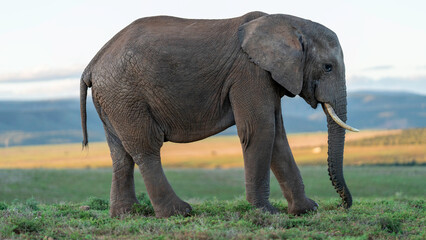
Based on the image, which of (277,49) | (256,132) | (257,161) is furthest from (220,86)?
(257,161)

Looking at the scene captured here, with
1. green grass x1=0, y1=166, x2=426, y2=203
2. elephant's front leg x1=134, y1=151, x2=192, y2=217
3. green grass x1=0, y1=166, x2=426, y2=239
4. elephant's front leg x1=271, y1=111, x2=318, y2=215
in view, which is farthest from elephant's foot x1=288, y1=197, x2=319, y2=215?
green grass x1=0, y1=166, x2=426, y2=203

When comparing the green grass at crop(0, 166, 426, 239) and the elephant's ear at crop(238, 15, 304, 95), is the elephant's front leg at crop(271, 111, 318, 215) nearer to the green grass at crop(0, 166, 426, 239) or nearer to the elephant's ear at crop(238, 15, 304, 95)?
the green grass at crop(0, 166, 426, 239)

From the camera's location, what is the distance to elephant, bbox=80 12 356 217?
1106 centimetres

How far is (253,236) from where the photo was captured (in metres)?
8.73

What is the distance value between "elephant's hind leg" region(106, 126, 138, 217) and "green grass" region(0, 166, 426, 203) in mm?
13841

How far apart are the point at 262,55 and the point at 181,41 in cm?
149

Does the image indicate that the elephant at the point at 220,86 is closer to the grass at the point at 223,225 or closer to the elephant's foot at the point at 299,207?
the elephant's foot at the point at 299,207

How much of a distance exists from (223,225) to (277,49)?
340 cm

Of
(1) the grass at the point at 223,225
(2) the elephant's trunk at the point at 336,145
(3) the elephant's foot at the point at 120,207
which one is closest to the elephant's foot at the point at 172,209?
(1) the grass at the point at 223,225

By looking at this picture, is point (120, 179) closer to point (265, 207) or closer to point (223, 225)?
point (265, 207)

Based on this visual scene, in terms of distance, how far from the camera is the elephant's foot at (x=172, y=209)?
37.1 ft

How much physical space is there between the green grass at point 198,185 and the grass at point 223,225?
14442 millimetres

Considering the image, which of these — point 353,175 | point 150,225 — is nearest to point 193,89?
point 150,225

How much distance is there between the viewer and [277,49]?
11.1 metres
